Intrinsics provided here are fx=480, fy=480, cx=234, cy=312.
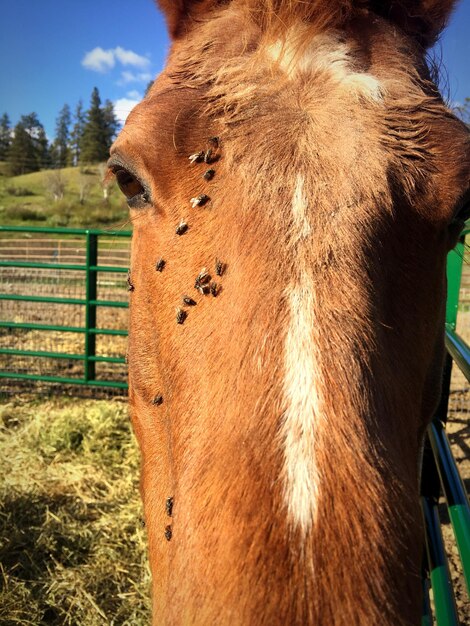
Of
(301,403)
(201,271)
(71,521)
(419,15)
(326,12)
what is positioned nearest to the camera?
(301,403)

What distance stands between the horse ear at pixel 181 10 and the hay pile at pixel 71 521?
391cm

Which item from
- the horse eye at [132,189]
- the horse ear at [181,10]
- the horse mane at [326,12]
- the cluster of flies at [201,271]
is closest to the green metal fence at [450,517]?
the cluster of flies at [201,271]

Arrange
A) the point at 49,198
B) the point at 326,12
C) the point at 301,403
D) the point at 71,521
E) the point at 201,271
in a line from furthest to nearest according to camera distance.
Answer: the point at 49,198, the point at 71,521, the point at 326,12, the point at 201,271, the point at 301,403

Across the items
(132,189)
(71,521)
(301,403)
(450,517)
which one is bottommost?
(71,521)

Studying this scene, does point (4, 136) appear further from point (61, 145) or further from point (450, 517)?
point (450, 517)

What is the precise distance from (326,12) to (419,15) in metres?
0.65

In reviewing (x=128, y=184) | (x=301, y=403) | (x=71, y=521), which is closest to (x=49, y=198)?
(x=71, y=521)

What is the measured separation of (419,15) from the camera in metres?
2.21

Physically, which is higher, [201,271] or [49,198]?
[49,198]

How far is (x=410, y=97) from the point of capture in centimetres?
176

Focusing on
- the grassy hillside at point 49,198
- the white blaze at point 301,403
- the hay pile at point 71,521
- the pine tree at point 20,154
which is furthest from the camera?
the pine tree at point 20,154

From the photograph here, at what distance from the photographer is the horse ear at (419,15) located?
2.14 m

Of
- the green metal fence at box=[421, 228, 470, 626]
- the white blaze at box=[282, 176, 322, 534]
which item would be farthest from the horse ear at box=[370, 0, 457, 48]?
the white blaze at box=[282, 176, 322, 534]

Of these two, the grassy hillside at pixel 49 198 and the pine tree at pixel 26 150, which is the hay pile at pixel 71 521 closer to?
the grassy hillside at pixel 49 198
